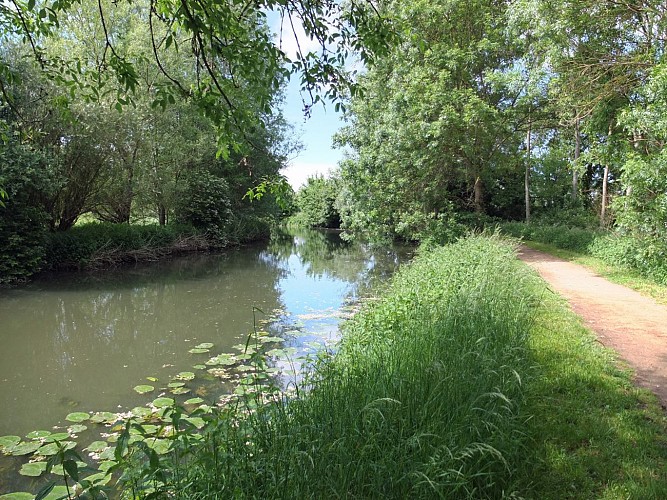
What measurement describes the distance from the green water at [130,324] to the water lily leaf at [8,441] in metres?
0.27

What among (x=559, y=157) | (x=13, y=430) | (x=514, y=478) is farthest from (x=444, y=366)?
(x=559, y=157)

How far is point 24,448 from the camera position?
470cm

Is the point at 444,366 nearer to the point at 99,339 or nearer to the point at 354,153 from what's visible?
the point at 99,339

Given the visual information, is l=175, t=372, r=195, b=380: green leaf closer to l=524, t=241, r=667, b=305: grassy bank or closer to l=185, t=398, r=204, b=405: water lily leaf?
l=185, t=398, r=204, b=405: water lily leaf

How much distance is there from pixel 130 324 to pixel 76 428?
229 inches

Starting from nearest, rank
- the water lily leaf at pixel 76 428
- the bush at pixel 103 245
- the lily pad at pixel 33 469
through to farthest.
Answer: the lily pad at pixel 33 469, the water lily leaf at pixel 76 428, the bush at pixel 103 245

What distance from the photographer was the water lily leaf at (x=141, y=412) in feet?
17.7

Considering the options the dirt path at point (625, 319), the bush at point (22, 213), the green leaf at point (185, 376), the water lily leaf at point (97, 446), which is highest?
the bush at point (22, 213)

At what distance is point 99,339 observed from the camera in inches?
367

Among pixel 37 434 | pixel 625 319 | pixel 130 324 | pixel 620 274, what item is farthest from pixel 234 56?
pixel 620 274

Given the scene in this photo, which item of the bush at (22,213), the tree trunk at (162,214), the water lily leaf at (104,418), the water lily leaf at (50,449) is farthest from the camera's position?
the tree trunk at (162,214)

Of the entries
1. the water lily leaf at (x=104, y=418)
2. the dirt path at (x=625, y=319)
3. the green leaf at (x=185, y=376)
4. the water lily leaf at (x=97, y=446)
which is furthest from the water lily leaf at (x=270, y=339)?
the dirt path at (x=625, y=319)

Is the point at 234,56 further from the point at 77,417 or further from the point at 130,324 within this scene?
the point at 130,324

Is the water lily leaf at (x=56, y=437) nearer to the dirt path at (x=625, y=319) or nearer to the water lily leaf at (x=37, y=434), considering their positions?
the water lily leaf at (x=37, y=434)
